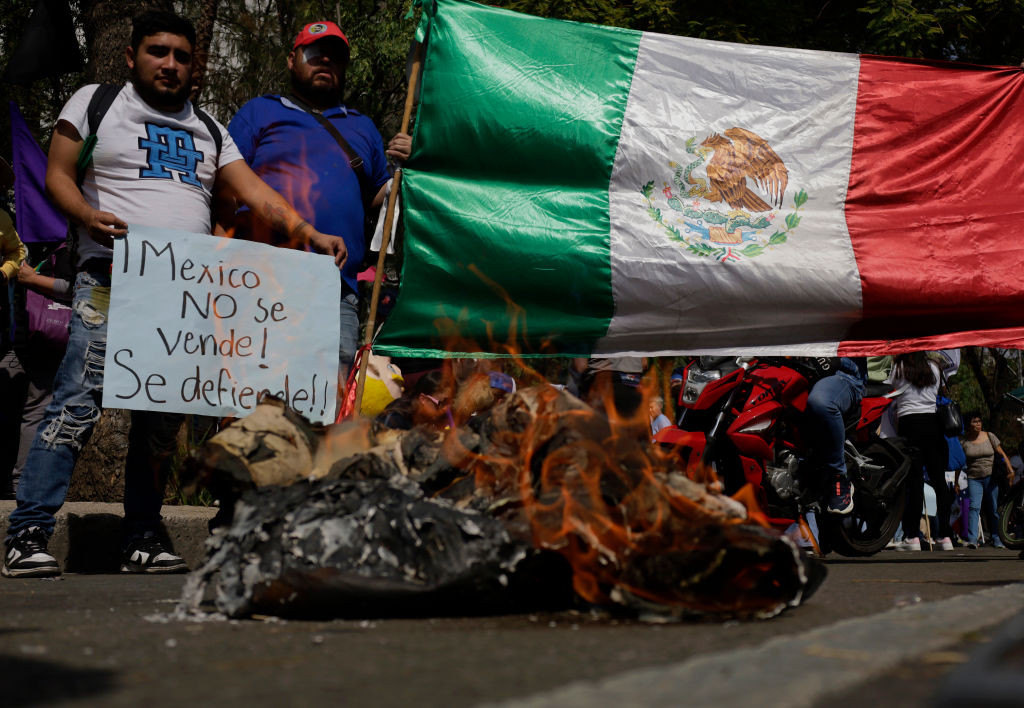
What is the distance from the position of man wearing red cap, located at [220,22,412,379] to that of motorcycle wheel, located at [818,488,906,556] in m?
3.81

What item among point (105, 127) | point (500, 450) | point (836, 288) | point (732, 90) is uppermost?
point (732, 90)

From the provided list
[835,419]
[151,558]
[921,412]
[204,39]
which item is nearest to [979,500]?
[921,412]

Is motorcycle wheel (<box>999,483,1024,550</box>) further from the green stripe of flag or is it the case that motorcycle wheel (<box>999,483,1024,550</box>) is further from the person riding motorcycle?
the green stripe of flag

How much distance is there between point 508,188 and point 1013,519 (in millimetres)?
5400

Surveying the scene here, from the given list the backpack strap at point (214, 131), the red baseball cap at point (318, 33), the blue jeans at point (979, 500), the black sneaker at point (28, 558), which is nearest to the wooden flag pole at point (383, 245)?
the red baseball cap at point (318, 33)

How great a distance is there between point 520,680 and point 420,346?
3.56 m

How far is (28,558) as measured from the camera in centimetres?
482

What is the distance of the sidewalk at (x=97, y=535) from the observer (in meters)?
5.76

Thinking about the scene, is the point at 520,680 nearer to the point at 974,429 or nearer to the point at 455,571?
the point at 455,571

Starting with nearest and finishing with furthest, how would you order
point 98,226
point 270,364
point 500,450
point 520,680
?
point 520,680
point 500,450
point 98,226
point 270,364

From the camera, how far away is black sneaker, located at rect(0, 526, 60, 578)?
4816 millimetres

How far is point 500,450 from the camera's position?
3783mm

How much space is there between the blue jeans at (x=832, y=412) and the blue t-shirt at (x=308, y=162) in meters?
3.10

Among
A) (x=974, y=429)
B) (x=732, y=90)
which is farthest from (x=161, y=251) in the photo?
(x=974, y=429)
